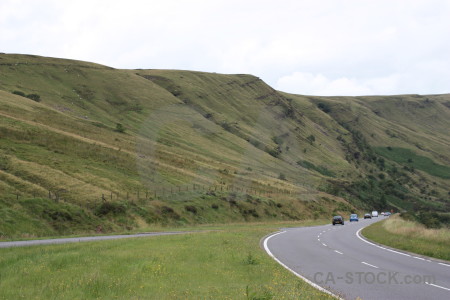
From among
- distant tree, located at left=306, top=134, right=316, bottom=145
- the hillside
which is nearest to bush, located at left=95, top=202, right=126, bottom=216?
the hillside

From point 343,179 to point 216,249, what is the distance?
13560cm

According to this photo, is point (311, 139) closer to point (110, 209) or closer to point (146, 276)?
point (110, 209)

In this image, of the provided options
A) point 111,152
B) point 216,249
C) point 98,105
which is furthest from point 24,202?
point 98,105

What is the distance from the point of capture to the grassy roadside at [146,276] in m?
10.6

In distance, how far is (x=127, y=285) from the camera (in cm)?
1154

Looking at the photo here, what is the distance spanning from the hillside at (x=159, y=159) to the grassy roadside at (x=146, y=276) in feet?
56.9

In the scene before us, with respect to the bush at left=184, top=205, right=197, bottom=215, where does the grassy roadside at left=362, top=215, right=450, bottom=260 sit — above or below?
above

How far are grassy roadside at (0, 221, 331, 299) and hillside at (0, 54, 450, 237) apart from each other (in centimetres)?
1733

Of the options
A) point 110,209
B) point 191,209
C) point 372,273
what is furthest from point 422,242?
point 191,209

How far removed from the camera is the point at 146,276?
12.8 meters

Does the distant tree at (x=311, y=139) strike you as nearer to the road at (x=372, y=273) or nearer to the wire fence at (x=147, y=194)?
the wire fence at (x=147, y=194)

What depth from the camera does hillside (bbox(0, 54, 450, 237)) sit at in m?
43.0

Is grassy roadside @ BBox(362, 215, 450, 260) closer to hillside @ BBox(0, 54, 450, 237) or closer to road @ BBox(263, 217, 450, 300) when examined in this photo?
road @ BBox(263, 217, 450, 300)

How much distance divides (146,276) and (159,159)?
66966 mm
